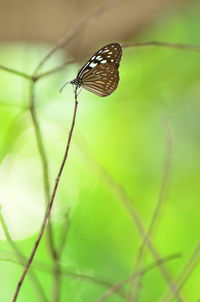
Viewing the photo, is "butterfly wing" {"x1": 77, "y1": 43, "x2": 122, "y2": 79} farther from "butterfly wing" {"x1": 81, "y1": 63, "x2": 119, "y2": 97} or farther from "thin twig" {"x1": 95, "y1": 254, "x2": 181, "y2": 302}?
"thin twig" {"x1": 95, "y1": 254, "x2": 181, "y2": 302}

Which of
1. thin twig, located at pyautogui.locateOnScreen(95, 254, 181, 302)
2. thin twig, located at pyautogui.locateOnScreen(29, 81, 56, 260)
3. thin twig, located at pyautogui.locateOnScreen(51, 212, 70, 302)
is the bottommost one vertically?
thin twig, located at pyautogui.locateOnScreen(95, 254, 181, 302)

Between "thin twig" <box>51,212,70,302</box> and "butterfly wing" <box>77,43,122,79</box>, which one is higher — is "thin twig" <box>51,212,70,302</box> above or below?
below

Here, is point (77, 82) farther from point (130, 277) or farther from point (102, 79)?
point (130, 277)

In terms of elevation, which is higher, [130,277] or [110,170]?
[110,170]

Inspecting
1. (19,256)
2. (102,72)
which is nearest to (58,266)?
(19,256)

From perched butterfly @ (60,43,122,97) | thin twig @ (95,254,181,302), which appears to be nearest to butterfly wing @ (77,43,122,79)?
perched butterfly @ (60,43,122,97)

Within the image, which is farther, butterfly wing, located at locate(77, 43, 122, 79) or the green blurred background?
the green blurred background

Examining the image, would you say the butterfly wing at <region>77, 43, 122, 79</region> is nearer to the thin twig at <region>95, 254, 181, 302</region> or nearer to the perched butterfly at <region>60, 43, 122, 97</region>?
the perched butterfly at <region>60, 43, 122, 97</region>

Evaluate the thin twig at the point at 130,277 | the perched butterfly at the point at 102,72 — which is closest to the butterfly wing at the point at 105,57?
the perched butterfly at the point at 102,72
